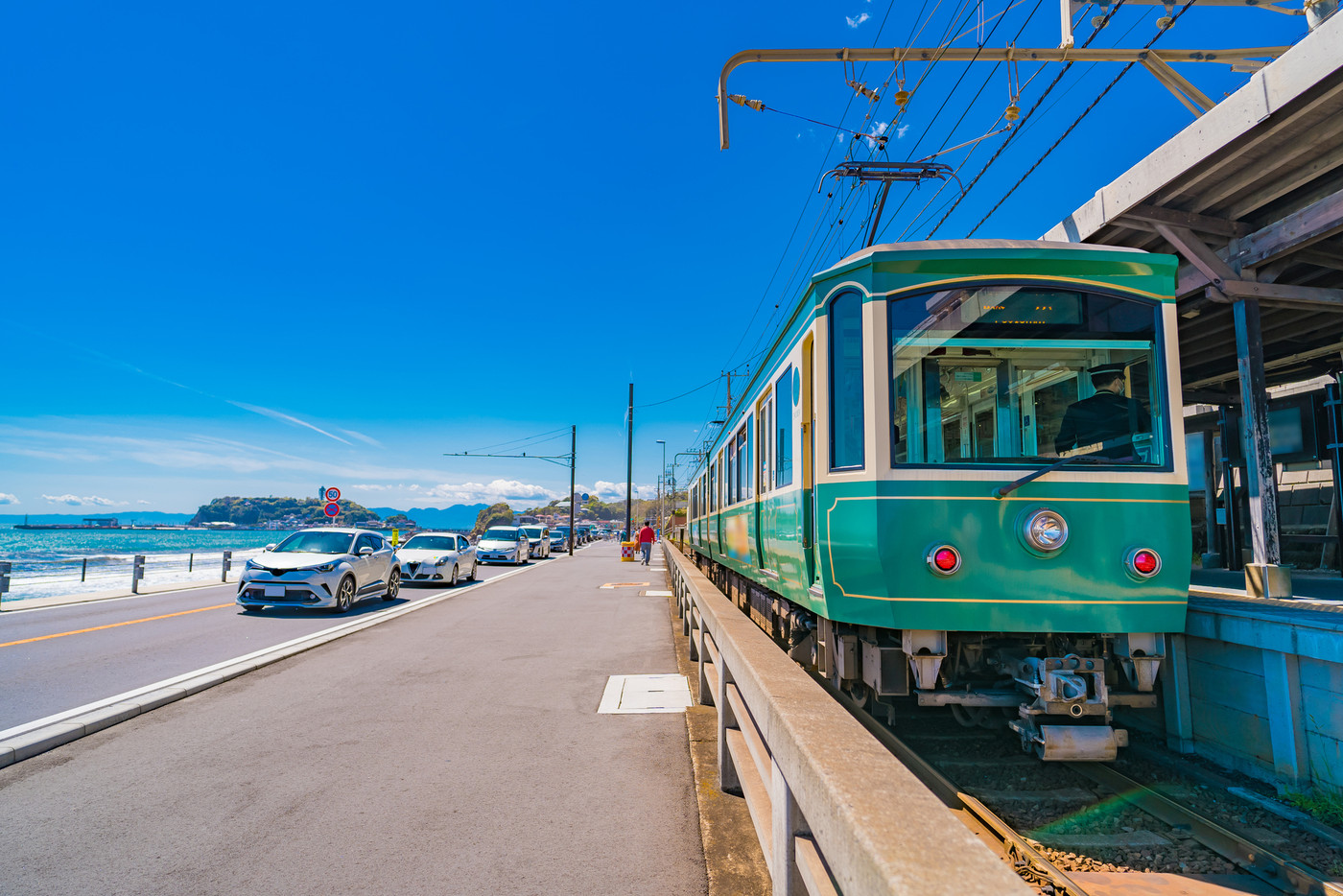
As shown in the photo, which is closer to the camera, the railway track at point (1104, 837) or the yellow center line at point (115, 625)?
the railway track at point (1104, 837)

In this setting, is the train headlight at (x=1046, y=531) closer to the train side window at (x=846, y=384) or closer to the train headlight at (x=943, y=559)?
the train headlight at (x=943, y=559)

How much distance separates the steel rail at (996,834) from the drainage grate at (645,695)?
2.34m

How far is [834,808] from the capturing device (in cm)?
200

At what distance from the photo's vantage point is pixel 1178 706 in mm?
5855

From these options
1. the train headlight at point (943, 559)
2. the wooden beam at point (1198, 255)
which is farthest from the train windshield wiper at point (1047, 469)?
the wooden beam at point (1198, 255)

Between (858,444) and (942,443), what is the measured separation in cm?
53

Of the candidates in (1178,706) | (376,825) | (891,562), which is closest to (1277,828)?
(1178,706)

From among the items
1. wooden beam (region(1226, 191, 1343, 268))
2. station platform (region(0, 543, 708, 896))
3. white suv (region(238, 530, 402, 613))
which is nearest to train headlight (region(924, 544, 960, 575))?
station platform (region(0, 543, 708, 896))

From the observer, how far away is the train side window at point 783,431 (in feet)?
21.0

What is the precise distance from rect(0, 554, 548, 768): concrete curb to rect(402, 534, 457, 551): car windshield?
33.3 feet

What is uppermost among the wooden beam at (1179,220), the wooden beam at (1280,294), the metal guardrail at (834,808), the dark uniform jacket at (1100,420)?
the wooden beam at (1179,220)

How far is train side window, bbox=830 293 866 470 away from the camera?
504cm

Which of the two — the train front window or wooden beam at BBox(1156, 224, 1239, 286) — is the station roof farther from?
the train front window

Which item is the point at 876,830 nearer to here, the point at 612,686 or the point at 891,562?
the point at 891,562
